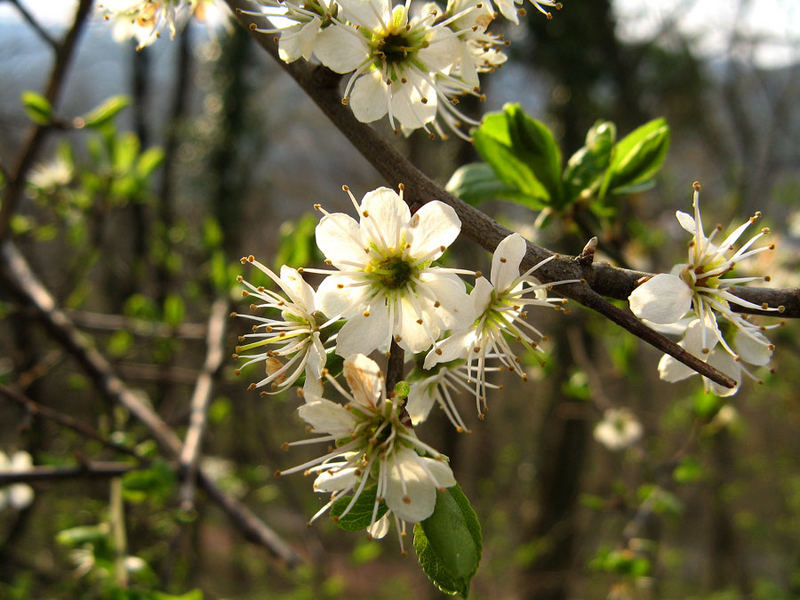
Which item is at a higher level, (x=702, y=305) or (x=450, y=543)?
(x=702, y=305)

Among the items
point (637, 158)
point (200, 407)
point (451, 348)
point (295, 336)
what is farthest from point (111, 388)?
point (637, 158)

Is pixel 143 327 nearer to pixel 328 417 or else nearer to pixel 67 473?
pixel 67 473

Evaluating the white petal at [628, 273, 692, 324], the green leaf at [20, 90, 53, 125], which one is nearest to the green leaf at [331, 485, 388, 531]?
the white petal at [628, 273, 692, 324]

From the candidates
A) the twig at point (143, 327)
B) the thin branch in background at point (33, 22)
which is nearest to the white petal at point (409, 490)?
the thin branch in background at point (33, 22)

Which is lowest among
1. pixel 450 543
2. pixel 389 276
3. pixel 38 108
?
pixel 450 543

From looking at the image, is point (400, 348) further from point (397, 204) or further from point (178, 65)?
point (178, 65)
